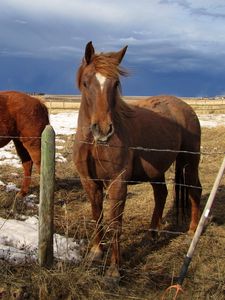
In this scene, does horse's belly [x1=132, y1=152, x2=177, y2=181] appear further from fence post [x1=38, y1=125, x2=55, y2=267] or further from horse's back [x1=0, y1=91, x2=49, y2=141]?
horse's back [x1=0, y1=91, x2=49, y2=141]

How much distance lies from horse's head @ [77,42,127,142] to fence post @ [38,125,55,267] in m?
0.52

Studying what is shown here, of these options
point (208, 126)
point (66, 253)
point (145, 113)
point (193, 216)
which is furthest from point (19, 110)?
point (208, 126)

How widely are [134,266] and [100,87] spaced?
6.60 feet

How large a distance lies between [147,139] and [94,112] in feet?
4.31

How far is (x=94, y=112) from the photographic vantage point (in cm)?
427

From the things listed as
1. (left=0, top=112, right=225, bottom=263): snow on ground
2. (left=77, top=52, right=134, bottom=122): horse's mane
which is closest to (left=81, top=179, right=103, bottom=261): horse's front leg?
(left=0, top=112, right=225, bottom=263): snow on ground

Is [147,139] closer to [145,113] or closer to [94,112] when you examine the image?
[145,113]

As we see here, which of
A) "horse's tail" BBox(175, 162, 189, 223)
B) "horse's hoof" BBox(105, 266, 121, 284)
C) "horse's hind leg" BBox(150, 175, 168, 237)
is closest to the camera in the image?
"horse's hoof" BBox(105, 266, 121, 284)

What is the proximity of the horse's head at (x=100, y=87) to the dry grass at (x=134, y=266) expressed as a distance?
91 centimetres

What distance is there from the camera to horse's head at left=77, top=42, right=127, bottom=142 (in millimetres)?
4168

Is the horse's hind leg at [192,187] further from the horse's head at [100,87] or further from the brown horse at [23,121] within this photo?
the brown horse at [23,121]

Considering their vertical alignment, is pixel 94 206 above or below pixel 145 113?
below

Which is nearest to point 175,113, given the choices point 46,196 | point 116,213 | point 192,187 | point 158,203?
point 192,187

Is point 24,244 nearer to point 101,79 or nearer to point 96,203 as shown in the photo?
point 96,203
